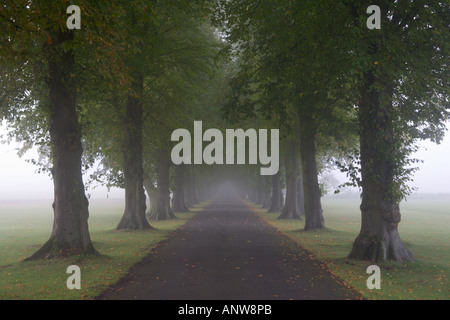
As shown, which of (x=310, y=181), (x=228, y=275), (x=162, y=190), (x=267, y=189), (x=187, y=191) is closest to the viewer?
(x=228, y=275)

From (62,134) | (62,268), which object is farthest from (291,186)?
(62,268)

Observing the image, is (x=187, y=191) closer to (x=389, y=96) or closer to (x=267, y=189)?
(x=267, y=189)

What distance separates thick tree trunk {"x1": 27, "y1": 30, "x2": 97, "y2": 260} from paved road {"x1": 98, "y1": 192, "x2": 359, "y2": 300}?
112 inches

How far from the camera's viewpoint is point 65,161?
14359 millimetres

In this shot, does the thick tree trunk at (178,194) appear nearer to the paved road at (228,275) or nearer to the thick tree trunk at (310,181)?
the thick tree trunk at (310,181)

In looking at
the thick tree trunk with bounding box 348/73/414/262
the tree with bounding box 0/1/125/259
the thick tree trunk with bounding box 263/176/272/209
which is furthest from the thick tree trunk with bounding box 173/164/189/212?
the thick tree trunk with bounding box 348/73/414/262

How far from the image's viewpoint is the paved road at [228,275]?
8.84 meters

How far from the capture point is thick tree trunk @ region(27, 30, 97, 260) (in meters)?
14.1

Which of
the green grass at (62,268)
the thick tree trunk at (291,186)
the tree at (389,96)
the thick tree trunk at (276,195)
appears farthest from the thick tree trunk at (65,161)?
the thick tree trunk at (276,195)

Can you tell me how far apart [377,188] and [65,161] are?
10.8 m

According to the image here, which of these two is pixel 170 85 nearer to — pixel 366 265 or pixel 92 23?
pixel 92 23

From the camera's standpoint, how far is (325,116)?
16969 mm

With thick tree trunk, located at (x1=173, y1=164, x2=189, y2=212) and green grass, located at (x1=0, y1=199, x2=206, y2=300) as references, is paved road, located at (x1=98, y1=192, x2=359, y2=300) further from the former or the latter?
thick tree trunk, located at (x1=173, y1=164, x2=189, y2=212)

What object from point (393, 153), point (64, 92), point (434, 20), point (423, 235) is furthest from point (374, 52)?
point (423, 235)
